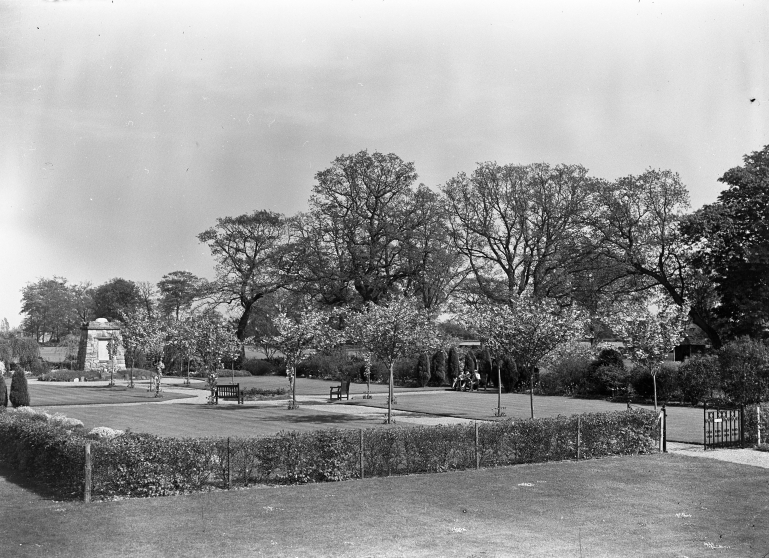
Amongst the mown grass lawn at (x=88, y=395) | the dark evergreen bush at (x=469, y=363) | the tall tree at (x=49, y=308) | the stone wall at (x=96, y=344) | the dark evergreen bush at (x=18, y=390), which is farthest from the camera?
the tall tree at (x=49, y=308)

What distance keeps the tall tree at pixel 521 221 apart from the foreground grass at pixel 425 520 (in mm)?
29881

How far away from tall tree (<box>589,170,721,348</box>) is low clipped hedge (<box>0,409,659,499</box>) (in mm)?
23075

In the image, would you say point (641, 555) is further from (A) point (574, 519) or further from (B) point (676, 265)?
(B) point (676, 265)

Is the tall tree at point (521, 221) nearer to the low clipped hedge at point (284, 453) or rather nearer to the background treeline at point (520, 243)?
the background treeline at point (520, 243)

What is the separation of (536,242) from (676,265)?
8999mm

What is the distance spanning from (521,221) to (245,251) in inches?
1003

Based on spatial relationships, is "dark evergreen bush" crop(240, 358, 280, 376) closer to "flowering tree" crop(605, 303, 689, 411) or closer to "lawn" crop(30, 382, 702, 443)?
Answer: "lawn" crop(30, 382, 702, 443)

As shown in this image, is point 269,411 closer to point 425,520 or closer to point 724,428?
point 724,428

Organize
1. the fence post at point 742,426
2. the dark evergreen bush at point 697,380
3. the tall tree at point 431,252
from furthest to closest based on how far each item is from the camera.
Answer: the tall tree at point 431,252
the dark evergreen bush at point 697,380
the fence post at point 742,426

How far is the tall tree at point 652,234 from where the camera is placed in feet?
130

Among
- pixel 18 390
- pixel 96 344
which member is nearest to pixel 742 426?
pixel 18 390

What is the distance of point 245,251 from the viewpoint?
205 ft

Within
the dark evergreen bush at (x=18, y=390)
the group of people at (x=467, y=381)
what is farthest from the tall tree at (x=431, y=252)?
the dark evergreen bush at (x=18, y=390)

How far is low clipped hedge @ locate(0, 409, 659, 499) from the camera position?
13.3 metres
